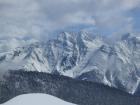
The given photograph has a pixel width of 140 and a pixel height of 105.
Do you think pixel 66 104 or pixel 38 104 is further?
pixel 66 104

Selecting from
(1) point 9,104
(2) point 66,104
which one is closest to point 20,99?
(1) point 9,104

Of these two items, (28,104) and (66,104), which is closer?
(28,104)

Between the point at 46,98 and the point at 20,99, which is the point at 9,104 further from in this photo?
the point at 46,98

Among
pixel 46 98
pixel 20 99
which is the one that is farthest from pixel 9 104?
pixel 46 98

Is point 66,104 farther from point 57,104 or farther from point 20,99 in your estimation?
point 20,99

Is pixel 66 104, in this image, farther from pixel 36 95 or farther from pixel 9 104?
pixel 9 104

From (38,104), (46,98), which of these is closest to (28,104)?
(38,104)

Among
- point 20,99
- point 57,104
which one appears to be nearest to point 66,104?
point 57,104
